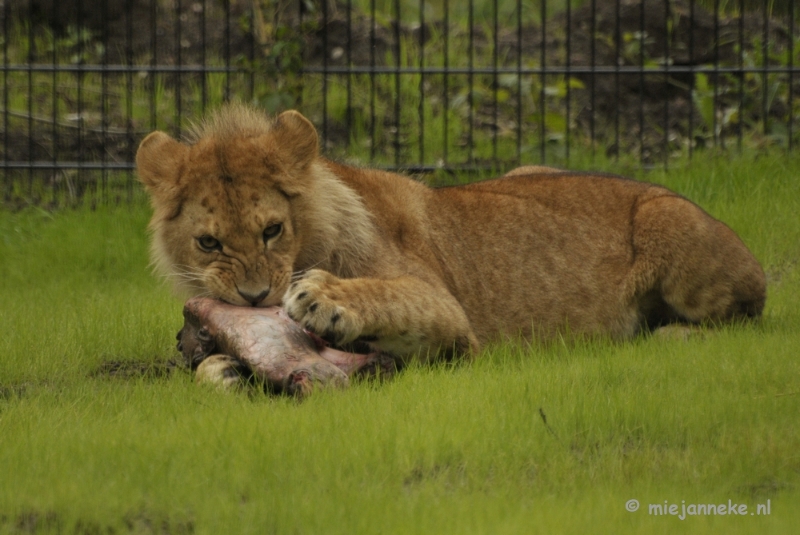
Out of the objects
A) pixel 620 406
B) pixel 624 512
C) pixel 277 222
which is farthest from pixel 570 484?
pixel 277 222

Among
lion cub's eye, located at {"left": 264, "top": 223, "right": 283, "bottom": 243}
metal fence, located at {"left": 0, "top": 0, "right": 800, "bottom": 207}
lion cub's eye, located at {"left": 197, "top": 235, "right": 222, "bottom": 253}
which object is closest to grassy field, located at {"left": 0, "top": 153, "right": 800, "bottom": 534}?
lion cub's eye, located at {"left": 197, "top": 235, "right": 222, "bottom": 253}

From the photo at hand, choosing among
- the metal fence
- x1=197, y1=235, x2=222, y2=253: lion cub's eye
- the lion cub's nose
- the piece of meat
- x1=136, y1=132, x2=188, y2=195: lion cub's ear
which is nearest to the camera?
the piece of meat

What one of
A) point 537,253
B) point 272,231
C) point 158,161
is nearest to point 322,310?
point 272,231

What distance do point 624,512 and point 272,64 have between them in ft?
26.2

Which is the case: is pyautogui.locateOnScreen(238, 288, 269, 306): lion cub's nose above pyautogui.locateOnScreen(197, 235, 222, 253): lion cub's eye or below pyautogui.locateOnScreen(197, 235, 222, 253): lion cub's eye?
below

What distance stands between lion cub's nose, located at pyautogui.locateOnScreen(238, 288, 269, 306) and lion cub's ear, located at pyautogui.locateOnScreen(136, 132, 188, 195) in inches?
31.4

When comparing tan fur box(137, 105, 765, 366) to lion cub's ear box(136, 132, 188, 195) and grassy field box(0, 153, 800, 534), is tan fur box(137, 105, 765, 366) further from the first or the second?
grassy field box(0, 153, 800, 534)

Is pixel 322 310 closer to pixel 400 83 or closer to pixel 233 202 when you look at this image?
pixel 233 202

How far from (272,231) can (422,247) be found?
1.21 meters

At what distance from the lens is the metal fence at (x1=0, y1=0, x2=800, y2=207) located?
432 inches

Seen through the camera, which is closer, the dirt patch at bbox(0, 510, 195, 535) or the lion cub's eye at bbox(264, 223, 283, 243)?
the dirt patch at bbox(0, 510, 195, 535)

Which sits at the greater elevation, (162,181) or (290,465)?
(162,181)

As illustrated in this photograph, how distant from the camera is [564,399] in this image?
5.11m

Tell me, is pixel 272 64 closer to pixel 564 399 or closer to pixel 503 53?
pixel 503 53
